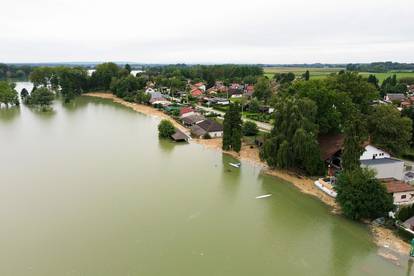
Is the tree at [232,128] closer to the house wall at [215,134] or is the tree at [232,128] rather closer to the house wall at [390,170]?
the house wall at [215,134]

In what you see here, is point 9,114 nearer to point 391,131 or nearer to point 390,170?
point 391,131

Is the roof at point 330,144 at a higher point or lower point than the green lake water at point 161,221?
higher

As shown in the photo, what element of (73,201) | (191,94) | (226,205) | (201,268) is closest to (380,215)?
(226,205)

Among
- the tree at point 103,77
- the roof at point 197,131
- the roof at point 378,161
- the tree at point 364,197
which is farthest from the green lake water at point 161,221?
the tree at point 103,77

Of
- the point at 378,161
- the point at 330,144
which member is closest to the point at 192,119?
the point at 330,144

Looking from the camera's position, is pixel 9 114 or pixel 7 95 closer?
pixel 9 114

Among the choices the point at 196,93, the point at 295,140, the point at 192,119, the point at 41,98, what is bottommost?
the point at 192,119
